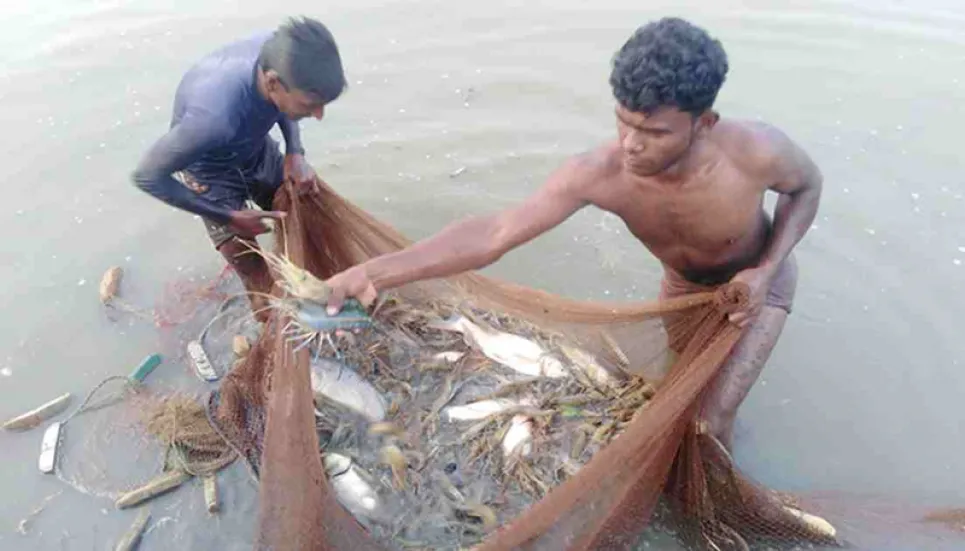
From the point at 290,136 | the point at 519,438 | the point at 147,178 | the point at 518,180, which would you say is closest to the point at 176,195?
the point at 147,178

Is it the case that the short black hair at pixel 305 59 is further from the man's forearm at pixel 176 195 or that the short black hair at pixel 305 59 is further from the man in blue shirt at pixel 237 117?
the man's forearm at pixel 176 195

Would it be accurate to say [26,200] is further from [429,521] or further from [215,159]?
[429,521]

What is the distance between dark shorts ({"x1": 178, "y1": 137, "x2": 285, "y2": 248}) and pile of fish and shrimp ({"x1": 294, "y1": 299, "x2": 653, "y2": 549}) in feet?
2.81

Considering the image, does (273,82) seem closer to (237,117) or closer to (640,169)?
(237,117)

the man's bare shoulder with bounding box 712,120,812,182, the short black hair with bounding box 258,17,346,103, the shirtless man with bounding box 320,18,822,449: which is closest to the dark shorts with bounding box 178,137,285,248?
the short black hair with bounding box 258,17,346,103

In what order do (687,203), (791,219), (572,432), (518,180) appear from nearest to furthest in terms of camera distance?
1. (687,203)
2. (791,219)
3. (572,432)
4. (518,180)

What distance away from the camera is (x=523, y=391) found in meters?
3.73

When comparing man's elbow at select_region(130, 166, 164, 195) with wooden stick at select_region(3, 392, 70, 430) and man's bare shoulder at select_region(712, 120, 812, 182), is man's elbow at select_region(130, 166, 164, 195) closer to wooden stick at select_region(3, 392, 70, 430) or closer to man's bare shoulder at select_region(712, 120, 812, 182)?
wooden stick at select_region(3, 392, 70, 430)

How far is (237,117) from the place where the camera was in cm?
343

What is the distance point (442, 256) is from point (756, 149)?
133 cm

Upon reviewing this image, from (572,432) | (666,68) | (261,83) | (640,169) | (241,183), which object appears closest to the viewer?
(666,68)

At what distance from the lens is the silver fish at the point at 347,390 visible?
3604 millimetres

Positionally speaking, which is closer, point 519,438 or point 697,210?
point 697,210

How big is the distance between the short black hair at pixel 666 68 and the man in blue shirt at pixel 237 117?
1.41 m
